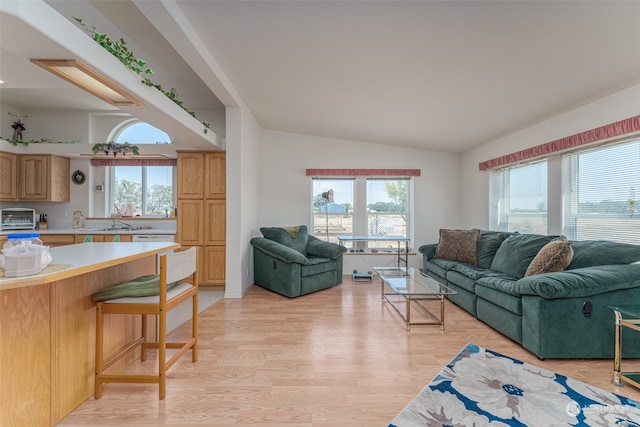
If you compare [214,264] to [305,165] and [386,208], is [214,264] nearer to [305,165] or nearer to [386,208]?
[305,165]

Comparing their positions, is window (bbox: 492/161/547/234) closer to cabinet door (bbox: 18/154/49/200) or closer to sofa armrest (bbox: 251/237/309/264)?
sofa armrest (bbox: 251/237/309/264)

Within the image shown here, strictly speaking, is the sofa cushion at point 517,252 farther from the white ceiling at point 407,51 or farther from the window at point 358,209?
the window at point 358,209

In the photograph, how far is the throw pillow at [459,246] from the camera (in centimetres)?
382

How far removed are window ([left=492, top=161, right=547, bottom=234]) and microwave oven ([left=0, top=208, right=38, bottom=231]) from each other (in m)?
7.31

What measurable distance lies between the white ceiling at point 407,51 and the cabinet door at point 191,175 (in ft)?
3.34

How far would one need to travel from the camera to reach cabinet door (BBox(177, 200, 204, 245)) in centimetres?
406

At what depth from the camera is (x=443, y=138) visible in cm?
436

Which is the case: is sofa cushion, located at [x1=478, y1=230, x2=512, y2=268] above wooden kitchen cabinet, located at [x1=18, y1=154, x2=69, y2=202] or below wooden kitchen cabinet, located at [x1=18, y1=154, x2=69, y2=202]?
below

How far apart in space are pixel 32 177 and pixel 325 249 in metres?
4.71

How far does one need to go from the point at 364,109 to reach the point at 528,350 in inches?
121

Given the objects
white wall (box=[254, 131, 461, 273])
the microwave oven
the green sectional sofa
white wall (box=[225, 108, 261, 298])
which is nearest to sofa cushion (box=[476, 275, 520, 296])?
the green sectional sofa

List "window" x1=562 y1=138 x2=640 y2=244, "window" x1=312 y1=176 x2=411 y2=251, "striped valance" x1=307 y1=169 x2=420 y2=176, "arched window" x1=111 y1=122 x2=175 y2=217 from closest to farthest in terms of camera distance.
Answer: "window" x1=562 y1=138 x2=640 y2=244 < "arched window" x1=111 y1=122 x2=175 y2=217 < "striped valance" x1=307 y1=169 x2=420 y2=176 < "window" x1=312 y1=176 x2=411 y2=251

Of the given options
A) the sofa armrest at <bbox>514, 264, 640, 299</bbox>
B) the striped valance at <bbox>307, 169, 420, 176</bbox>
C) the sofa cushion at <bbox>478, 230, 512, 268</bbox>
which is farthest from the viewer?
the striped valance at <bbox>307, 169, 420, 176</bbox>

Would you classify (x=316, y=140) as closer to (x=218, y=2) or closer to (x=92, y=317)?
(x=218, y=2)
